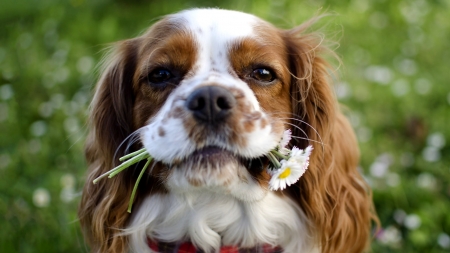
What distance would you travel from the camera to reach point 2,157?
453 centimetres

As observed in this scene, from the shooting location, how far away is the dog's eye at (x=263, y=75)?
2.68 metres

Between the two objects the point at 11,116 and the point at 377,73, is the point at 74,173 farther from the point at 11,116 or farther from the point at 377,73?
the point at 377,73

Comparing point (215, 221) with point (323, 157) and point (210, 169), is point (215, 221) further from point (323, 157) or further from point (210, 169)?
point (323, 157)

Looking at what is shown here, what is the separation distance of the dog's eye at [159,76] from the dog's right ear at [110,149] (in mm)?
241

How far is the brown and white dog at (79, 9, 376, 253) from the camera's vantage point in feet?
7.66

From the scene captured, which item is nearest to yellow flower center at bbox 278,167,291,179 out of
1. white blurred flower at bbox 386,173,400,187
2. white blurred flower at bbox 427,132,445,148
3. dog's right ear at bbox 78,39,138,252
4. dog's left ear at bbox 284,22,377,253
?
dog's left ear at bbox 284,22,377,253

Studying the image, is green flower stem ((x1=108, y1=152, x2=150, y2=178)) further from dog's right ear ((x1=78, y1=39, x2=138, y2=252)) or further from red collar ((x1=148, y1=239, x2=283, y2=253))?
red collar ((x1=148, y1=239, x2=283, y2=253))

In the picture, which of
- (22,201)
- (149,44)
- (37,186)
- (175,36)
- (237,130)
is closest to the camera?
(237,130)

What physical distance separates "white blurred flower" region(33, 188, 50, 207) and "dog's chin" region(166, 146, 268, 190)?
1.72m

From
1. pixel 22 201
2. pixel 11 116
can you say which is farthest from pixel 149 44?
pixel 11 116

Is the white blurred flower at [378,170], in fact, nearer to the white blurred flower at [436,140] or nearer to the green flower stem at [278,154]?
the white blurred flower at [436,140]

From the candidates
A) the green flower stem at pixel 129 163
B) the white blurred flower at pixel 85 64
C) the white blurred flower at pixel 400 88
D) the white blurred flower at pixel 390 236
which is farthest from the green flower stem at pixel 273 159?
the white blurred flower at pixel 85 64

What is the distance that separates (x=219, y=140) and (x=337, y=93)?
1.55 m

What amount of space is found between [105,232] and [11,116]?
2615 mm
